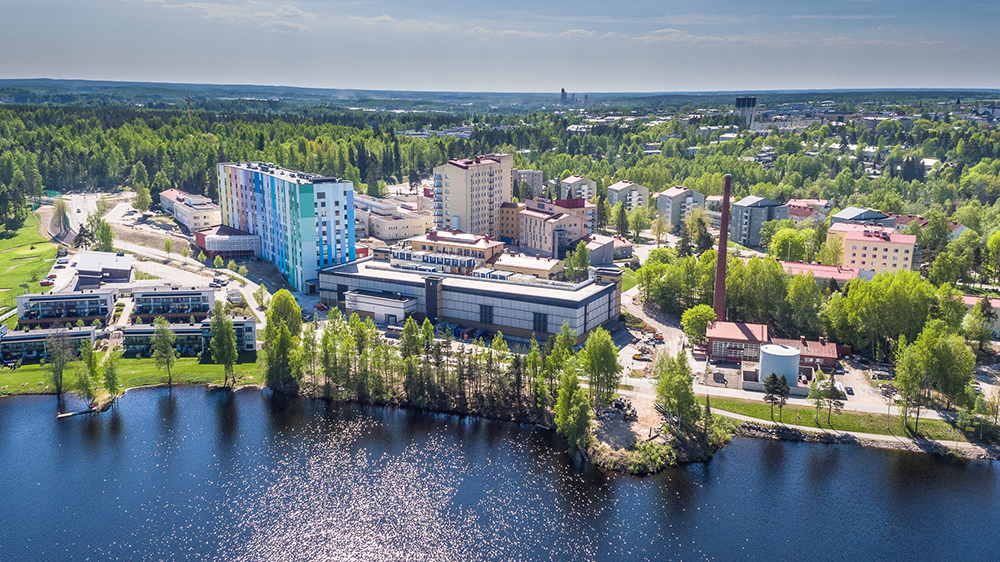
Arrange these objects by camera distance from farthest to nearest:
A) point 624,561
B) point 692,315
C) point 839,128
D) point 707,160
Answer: point 839,128 < point 707,160 < point 692,315 < point 624,561

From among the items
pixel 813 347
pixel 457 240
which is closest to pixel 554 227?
pixel 457 240

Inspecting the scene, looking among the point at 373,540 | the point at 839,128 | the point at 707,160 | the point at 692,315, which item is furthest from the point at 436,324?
the point at 839,128

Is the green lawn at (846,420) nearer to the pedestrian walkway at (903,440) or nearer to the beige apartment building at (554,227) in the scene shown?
the pedestrian walkway at (903,440)

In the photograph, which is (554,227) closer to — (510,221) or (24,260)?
(510,221)

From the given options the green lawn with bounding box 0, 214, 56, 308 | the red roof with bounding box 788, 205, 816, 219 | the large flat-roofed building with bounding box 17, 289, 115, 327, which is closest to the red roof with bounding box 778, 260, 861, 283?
the red roof with bounding box 788, 205, 816, 219

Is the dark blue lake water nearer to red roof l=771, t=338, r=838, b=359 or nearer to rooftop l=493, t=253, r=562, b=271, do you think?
red roof l=771, t=338, r=838, b=359

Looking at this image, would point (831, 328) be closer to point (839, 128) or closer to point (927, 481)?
point (927, 481)
